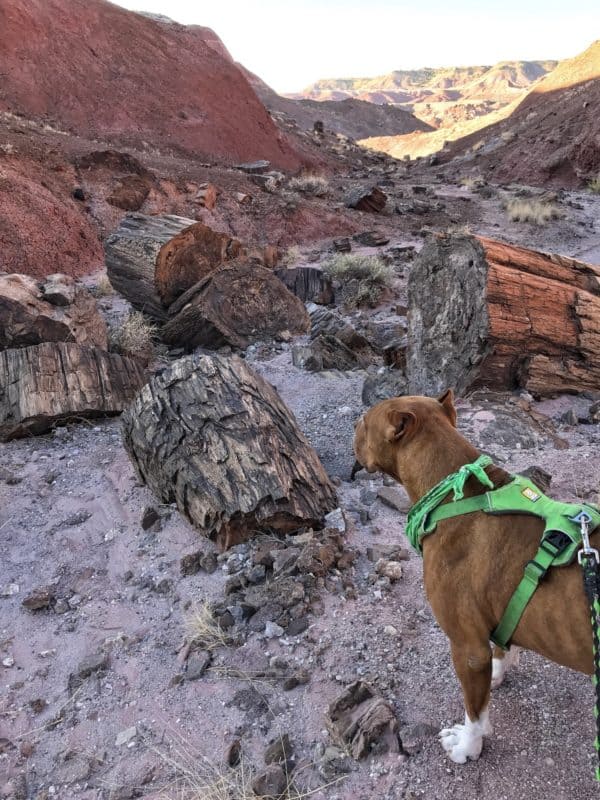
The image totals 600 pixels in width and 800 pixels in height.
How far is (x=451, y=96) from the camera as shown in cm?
9844

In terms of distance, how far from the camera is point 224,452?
438 centimetres

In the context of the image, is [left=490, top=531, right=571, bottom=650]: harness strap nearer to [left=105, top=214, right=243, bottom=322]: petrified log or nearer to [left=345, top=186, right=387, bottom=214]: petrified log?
[left=105, top=214, right=243, bottom=322]: petrified log

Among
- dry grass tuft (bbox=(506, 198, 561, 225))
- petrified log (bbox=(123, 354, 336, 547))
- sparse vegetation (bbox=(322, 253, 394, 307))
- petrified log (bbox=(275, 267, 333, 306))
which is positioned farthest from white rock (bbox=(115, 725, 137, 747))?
dry grass tuft (bbox=(506, 198, 561, 225))

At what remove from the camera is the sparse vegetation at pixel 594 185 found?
2061 centimetres

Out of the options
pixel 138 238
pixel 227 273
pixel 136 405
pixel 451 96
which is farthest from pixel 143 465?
pixel 451 96

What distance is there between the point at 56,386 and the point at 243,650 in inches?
162

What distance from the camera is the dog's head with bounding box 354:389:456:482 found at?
240 centimetres

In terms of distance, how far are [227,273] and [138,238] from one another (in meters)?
1.61

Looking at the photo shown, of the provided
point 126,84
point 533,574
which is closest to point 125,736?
point 533,574

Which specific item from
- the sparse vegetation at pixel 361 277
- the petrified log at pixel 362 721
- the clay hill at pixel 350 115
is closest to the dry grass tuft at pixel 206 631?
the petrified log at pixel 362 721

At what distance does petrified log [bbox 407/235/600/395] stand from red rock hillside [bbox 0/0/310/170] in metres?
21.5

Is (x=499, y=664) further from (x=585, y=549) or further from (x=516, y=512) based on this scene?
(x=585, y=549)

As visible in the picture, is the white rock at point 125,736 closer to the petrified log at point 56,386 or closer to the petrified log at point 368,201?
the petrified log at point 56,386

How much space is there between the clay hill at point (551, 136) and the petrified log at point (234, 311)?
62.8 ft
